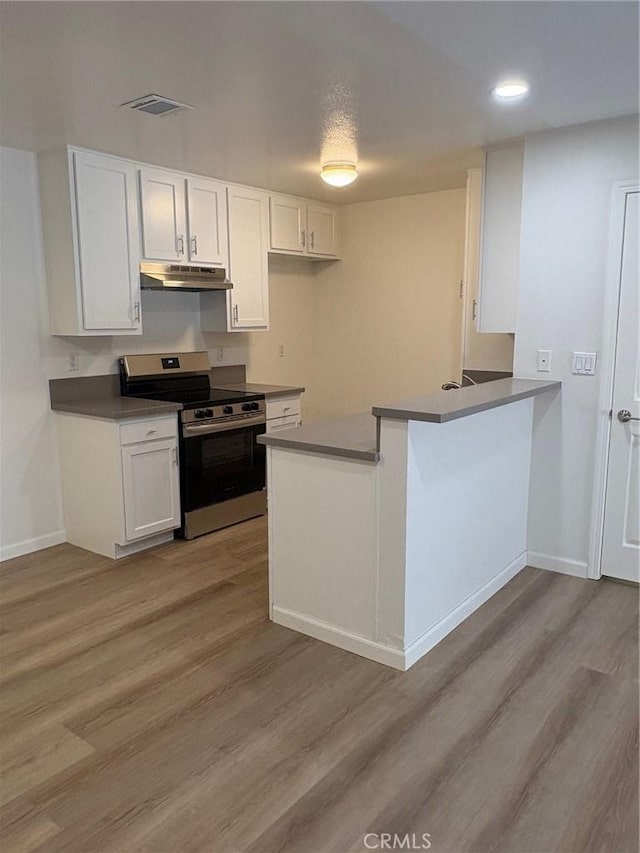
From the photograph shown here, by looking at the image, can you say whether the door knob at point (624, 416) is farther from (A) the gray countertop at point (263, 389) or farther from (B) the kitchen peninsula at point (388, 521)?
(A) the gray countertop at point (263, 389)

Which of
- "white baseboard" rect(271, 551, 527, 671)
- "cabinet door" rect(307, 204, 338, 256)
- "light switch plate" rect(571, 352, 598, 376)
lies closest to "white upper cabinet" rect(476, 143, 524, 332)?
"light switch plate" rect(571, 352, 598, 376)

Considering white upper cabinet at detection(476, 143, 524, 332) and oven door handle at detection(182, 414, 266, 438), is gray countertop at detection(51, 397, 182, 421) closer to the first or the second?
oven door handle at detection(182, 414, 266, 438)

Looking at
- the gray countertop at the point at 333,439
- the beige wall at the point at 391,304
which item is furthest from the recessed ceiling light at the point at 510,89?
the beige wall at the point at 391,304

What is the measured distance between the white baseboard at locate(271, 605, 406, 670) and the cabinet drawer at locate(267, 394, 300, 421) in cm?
194

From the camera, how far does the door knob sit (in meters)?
3.29

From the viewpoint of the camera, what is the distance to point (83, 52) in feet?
7.57

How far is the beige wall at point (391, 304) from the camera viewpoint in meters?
4.95

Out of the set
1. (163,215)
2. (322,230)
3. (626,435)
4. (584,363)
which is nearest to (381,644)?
(626,435)

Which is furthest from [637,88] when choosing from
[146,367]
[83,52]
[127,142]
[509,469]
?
[146,367]

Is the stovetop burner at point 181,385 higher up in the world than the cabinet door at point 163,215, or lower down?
lower down

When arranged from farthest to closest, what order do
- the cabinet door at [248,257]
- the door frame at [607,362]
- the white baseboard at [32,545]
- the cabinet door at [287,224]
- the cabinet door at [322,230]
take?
the cabinet door at [322,230], the cabinet door at [287,224], the cabinet door at [248,257], the white baseboard at [32,545], the door frame at [607,362]

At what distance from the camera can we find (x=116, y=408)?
12.4ft

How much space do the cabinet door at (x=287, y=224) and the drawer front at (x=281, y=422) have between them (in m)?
1.36

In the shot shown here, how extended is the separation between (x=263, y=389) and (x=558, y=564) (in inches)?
94.7
